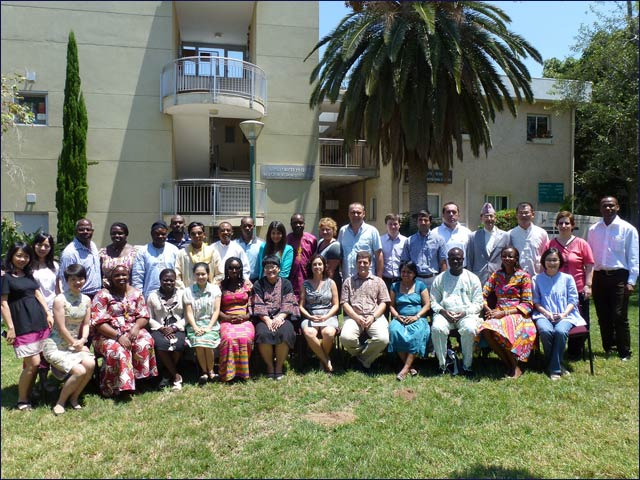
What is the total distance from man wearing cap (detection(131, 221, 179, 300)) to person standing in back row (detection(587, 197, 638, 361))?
5.56 metres

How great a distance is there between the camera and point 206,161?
17.1 metres

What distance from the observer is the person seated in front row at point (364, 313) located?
615 centimetres

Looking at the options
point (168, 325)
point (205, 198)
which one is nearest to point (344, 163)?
point (205, 198)

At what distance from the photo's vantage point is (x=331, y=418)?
4957 mm

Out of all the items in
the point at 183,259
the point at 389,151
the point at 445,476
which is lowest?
the point at 445,476

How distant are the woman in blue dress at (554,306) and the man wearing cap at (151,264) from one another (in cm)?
465

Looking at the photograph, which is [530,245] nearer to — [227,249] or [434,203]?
[227,249]

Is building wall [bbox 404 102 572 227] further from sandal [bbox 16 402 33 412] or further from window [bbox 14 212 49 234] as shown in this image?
sandal [bbox 16 402 33 412]

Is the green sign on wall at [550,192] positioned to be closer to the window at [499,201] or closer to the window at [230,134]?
the window at [499,201]

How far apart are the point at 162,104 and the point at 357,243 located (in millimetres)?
10419

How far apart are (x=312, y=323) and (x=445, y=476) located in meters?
2.78

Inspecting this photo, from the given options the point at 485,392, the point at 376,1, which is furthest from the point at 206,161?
the point at 485,392

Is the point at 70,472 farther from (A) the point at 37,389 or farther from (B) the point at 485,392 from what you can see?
(B) the point at 485,392

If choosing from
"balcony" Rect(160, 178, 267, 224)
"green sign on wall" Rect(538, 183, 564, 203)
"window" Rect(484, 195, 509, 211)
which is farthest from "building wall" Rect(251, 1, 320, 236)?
"green sign on wall" Rect(538, 183, 564, 203)
